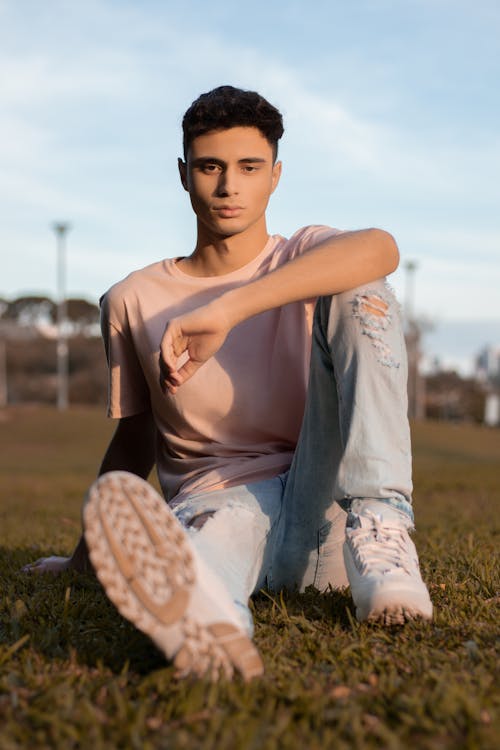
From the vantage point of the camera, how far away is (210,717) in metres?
1.48

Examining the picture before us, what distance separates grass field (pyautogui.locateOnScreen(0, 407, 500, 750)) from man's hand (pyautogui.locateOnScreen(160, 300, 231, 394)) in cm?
65

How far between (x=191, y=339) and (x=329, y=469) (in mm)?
520

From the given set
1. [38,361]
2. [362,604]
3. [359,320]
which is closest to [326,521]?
[362,604]

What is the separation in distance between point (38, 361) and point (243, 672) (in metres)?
55.7

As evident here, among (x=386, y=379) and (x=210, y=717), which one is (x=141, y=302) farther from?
(x=210, y=717)

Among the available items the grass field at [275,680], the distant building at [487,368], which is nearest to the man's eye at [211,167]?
the grass field at [275,680]

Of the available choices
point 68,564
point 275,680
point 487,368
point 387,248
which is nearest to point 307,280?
point 387,248

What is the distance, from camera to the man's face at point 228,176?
2482 millimetres

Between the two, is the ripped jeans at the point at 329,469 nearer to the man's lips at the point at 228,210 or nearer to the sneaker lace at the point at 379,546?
the sneaker lace at the point at 379,546

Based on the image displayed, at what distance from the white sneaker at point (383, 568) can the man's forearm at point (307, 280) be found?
554mm

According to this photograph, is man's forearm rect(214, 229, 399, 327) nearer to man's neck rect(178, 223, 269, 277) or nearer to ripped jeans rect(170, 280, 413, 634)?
ripped jeans rect(170, 280, 413, 634)

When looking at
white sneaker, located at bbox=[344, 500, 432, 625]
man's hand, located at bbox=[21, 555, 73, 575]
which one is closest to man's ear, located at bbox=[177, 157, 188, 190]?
white sneaker, located at bbox=[344, 500, 432, 625]

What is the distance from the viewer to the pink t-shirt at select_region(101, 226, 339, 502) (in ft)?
8.27

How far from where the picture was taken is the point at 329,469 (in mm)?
2252
